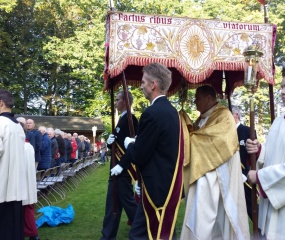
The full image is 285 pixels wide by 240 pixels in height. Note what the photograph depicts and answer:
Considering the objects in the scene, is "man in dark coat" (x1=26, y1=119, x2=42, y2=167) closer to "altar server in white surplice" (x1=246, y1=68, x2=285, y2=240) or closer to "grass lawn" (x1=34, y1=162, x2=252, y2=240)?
"grass lawn" (x1=34, y1=162, x2=252, y2=240)

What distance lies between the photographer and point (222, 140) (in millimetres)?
4289

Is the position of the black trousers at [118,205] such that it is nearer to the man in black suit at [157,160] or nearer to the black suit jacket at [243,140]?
the man in black suit at [157,160]

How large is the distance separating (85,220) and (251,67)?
5.13 metres

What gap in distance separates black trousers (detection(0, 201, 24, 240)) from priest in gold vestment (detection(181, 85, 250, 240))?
212 cm

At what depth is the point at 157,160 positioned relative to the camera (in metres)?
3.67

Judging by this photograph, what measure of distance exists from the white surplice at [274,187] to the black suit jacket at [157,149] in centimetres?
82

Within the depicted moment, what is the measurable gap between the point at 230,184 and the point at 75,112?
3057cm

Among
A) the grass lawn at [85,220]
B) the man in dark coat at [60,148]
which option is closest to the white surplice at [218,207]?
the grass lawn at [85,220]

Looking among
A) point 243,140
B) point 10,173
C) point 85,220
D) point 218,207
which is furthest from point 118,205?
point 85,220

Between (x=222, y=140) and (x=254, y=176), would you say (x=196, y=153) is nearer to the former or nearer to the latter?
(x=222, y=140)

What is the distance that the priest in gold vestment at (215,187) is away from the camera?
4.19 meters

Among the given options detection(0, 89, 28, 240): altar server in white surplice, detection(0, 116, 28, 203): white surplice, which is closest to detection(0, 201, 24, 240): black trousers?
detection(0, 89, 28, 240): altar server in white surplice

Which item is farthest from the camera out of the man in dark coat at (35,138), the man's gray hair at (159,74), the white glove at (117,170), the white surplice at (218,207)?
the man in dark coat at (35,138)

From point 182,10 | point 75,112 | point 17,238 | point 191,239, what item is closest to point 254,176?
point 191,239
